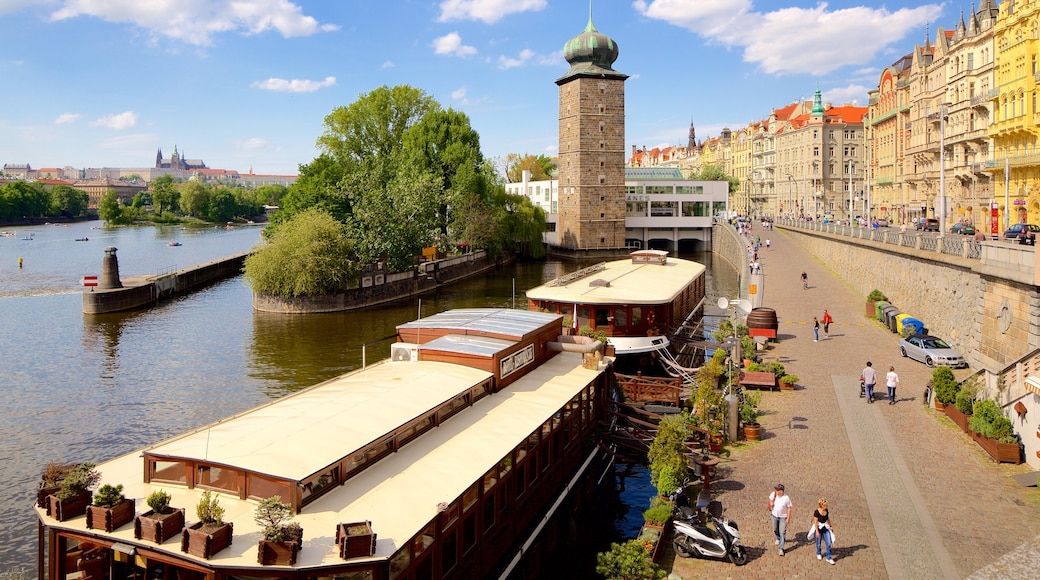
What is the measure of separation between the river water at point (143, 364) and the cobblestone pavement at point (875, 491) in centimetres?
443

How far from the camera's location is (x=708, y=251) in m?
116

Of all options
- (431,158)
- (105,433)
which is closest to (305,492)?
(105,433)

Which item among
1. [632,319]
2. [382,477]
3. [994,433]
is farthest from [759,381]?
[382,477]

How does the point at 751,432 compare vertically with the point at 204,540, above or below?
below

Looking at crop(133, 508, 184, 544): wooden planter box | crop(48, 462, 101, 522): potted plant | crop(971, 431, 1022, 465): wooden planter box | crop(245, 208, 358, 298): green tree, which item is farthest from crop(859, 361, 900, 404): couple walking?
crop(245, 208, 358, 298): green tree

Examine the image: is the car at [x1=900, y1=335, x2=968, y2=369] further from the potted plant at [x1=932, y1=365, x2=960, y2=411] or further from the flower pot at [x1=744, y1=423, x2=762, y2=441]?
the flower pot at [x1=744, y1=423, x2=762, y2=441]

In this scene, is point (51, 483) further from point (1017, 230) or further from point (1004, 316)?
point (1017, 230)

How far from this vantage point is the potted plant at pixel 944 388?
82.9 ft

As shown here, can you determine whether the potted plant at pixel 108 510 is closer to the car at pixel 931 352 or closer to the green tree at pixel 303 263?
the car at pixel 931 352

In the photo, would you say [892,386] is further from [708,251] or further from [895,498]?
[708,251]

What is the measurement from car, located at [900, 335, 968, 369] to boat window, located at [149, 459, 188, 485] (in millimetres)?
28252

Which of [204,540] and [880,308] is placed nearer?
[204,540]

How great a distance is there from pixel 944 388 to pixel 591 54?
278ft

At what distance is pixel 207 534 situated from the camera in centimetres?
1130
